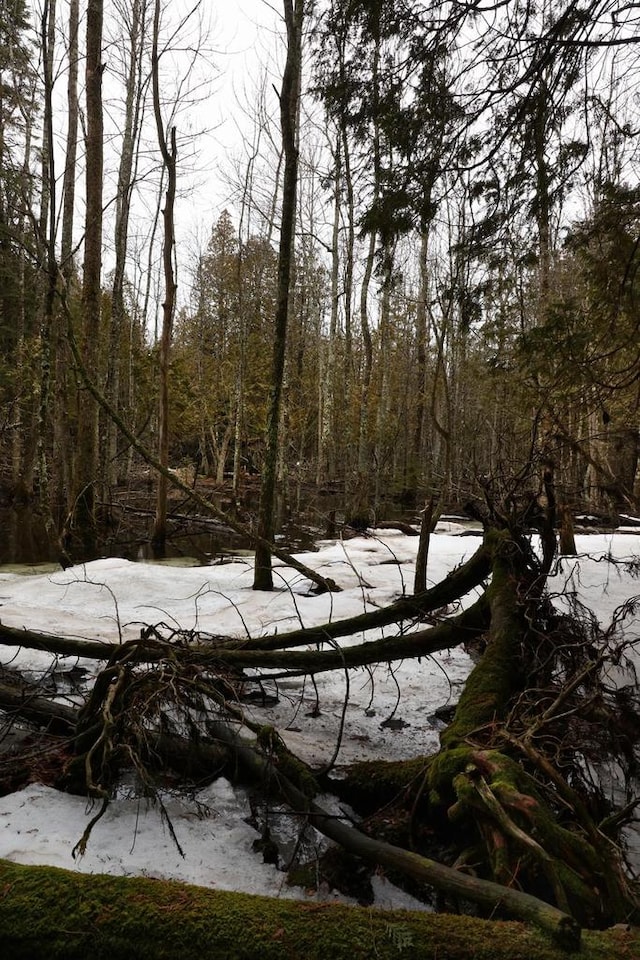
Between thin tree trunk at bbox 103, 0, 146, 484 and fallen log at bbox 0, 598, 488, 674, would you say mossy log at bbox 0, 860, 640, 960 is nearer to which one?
fallen log at bbox 0, 598, 488, 674

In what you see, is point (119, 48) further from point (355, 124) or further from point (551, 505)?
point (551, 505)

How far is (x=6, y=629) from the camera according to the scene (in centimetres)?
359

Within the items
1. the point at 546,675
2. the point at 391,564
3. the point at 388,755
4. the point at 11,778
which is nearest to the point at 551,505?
the point at 546,675

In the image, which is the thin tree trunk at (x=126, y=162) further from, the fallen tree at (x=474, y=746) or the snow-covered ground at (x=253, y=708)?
the fallen tree at (x=474, y=746)

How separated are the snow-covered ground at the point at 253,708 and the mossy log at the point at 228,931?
2.33 feet

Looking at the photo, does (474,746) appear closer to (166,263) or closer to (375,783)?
(375,783)

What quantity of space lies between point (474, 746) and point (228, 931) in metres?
1.23

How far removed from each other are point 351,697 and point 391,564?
459 cm

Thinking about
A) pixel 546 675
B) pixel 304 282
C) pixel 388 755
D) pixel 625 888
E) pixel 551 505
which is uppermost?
pixel 304 282

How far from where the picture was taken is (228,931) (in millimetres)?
1423

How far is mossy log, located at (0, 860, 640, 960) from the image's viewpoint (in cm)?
133

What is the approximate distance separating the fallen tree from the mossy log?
14 centimetres

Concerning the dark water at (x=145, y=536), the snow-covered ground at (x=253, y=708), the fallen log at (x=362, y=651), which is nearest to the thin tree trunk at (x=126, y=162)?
the dark water at (x=145, y=536)

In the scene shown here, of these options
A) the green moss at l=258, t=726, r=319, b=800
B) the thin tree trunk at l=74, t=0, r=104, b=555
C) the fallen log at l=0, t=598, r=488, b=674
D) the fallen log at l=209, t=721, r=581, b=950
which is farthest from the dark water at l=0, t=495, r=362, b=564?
the green moss at l=258, t=726, r=319, b=800
